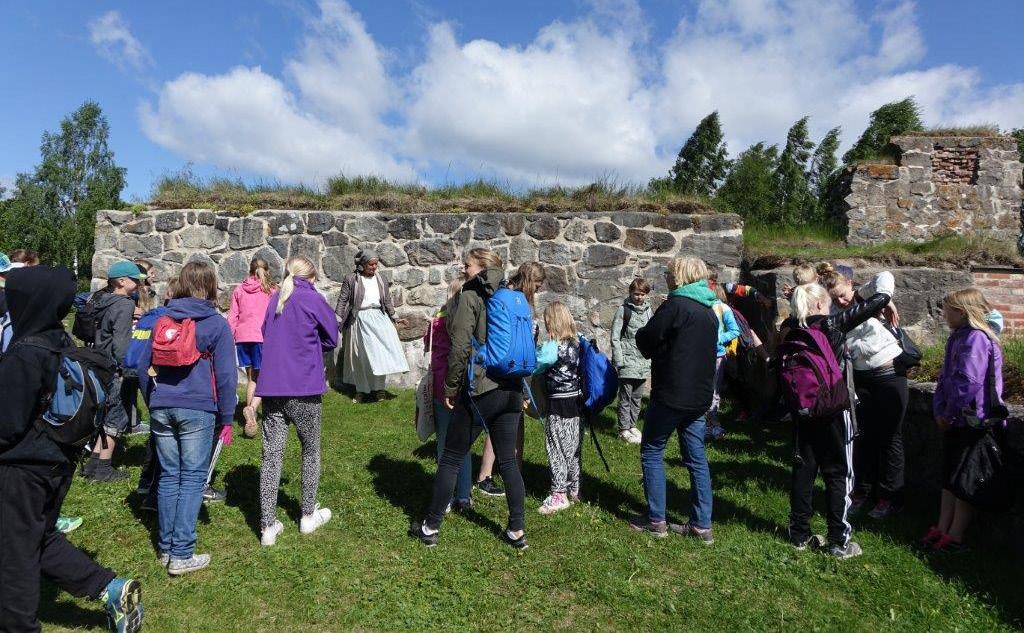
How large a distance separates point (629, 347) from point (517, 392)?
277 cm

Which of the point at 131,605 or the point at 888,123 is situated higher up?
the point at 888,123

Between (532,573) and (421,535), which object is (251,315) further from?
(532,573)

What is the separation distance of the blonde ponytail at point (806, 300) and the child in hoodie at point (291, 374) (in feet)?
10.1

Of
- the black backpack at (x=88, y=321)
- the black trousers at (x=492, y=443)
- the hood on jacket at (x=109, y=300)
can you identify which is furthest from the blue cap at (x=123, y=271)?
the black trousers at (x=492, y=443)

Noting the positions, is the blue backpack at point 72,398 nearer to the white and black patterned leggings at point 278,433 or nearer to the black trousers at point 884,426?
the white and black patterned leggings at point 278,433

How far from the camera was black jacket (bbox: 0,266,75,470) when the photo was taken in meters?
2.47

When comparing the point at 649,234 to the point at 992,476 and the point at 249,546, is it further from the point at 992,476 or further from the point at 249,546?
the point at 249,546

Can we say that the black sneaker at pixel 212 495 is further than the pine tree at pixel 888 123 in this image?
No

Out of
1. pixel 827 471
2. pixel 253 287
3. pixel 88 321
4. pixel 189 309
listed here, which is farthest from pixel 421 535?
pixel 253 287

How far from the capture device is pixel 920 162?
9.70 metres

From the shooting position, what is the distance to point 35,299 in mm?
2680

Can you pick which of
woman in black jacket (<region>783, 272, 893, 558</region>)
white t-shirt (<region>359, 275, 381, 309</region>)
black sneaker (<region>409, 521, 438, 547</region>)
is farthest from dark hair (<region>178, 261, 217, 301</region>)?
white t-shirt (<region>359, 275, 381, 309</region>)

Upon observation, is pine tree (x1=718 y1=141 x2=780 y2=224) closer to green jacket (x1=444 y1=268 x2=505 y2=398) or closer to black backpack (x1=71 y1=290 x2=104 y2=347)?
green jacket (x1=444 y1=268 x2=505 y2=398)

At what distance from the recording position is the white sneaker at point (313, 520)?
4.04 metres
